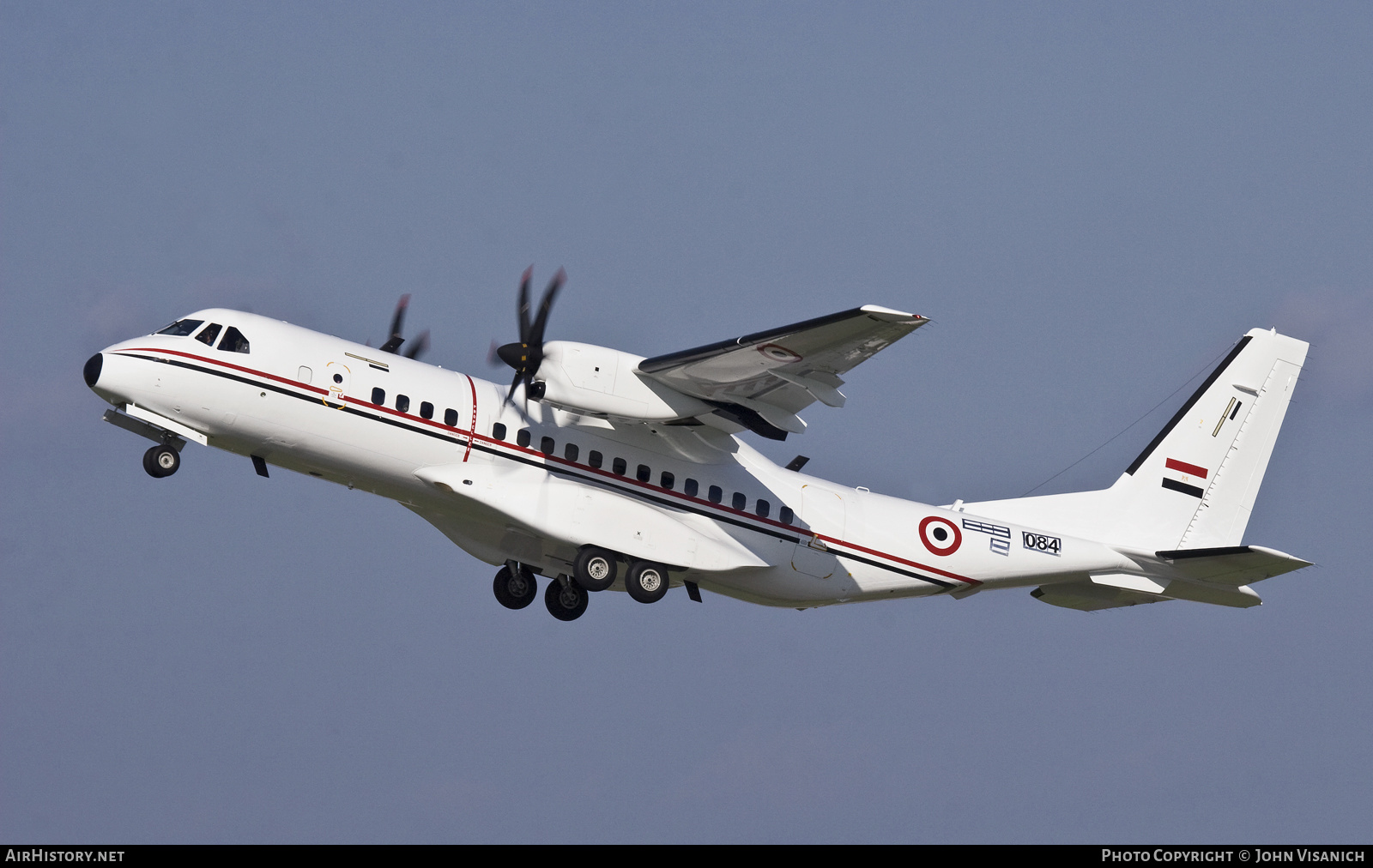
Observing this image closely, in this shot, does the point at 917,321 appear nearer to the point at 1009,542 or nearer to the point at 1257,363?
the point at 1009,542

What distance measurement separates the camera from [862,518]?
2236cm

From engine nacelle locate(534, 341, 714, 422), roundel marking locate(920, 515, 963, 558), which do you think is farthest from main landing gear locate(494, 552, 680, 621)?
roundel marking locate(920, 515, 963, 558)

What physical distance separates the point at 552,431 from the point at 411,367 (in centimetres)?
210

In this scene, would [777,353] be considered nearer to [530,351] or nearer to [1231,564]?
[530,351]

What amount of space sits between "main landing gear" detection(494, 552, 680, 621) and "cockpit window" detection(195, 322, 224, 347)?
18.2 ft

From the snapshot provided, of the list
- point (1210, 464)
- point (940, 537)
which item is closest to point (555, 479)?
point (940, 537)

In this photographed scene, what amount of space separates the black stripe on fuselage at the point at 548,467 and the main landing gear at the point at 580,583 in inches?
35.5

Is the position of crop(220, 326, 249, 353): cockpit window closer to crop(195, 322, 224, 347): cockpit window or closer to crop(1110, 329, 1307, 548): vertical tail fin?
crop(195, 322, 224, 347): cockpit window

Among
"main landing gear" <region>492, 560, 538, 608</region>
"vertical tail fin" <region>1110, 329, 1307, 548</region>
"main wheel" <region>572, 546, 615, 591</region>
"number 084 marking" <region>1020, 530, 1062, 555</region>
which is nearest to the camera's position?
"main wheel" <region>572, 546, 615, 591</region>

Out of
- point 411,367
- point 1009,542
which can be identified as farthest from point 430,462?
point 1009,542

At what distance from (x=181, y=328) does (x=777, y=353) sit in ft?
25.9

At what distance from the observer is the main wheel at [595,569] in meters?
21.1

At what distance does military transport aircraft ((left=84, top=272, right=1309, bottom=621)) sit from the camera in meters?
19.9

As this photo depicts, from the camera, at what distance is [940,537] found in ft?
74.0
